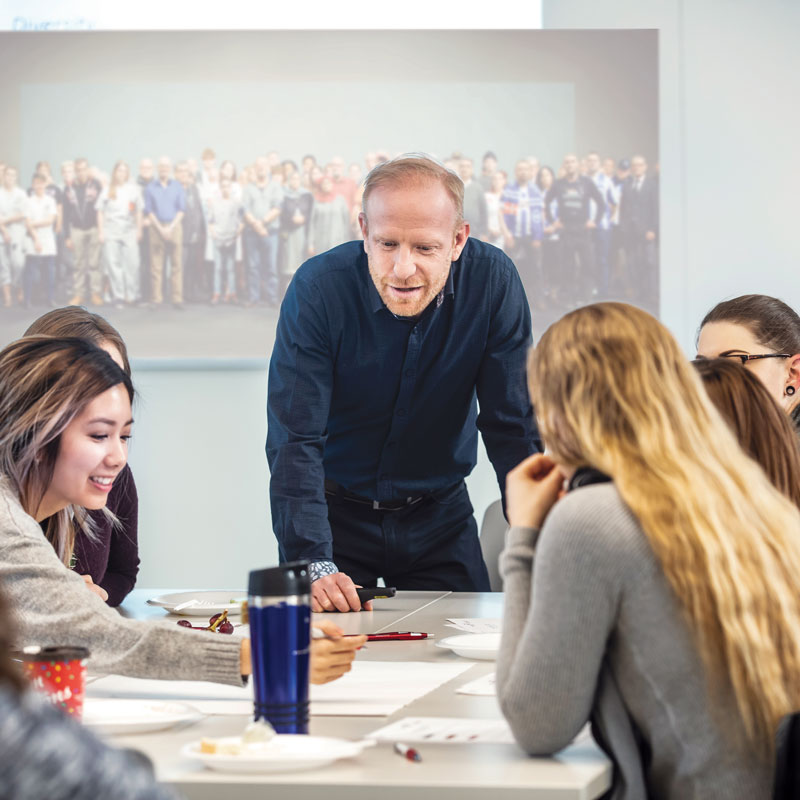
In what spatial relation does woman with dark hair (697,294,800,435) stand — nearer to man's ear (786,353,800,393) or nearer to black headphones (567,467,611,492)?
man's ear (786,353,800,393)

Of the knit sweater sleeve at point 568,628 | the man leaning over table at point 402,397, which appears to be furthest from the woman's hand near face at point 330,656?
the man leaning over table at point 402,397

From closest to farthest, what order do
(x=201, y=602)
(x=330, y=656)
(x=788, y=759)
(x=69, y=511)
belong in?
(x=788, y=759)
(x=330, y=656)
(x=69, y=511)
(x=201, y=602)

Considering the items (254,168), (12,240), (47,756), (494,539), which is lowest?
(494,539)

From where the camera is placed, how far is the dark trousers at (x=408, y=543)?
2846 mm

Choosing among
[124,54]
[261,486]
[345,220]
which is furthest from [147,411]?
[124,54]

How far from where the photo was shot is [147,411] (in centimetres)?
437

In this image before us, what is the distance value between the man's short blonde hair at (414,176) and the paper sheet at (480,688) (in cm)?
135

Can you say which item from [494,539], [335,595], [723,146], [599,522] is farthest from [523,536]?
[723,146]

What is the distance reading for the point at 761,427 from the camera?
162cm

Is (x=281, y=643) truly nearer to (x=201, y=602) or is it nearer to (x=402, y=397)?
(x=201, y=602)

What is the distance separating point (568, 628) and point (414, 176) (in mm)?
1629

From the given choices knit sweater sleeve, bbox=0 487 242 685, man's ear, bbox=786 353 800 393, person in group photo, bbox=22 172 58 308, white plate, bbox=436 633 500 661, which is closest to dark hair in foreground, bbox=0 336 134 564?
knit sweater sleeve, bbox=0 487 242 685

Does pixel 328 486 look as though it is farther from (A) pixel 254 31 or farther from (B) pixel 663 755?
(A) pixel 254 31

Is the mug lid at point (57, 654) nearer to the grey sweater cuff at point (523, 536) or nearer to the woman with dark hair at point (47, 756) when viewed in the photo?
the grey sweater cuff at point (523, 536)
